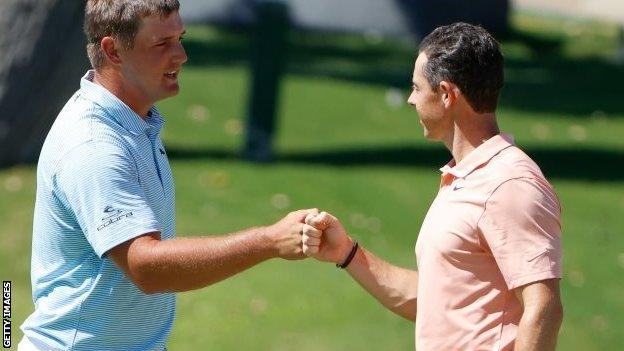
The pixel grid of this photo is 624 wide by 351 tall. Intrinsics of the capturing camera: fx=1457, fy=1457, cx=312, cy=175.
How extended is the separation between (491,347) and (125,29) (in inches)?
58.7

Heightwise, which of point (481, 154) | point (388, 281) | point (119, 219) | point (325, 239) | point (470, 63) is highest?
point (470, 63)

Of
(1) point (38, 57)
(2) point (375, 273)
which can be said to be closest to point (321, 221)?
(2) point (375, 273)

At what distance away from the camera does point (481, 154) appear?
448cm

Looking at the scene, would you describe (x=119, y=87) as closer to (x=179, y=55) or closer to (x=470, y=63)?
(x=179, y=55)

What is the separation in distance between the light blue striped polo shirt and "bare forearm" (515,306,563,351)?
112 centimetres

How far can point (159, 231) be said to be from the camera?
435 centimetres

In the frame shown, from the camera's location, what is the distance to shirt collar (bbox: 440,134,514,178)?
4461mm

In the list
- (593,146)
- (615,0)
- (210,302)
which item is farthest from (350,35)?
(210,302)

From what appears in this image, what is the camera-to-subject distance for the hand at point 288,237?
4.40 m

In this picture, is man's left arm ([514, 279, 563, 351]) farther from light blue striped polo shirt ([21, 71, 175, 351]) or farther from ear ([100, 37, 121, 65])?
ear ([100, 37, 121, 65])

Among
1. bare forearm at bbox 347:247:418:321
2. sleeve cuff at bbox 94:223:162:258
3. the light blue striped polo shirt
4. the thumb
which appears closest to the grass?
bare forearm at bbox 347:247:418:321

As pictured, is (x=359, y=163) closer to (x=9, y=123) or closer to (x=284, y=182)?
(x=284, y=182)

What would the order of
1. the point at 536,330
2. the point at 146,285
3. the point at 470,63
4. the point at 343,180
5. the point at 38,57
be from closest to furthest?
the point at 536,330, the point at 146,285, the point at 470,63, the point at 38,57, the point at 343,180

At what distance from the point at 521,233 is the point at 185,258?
988 mm
